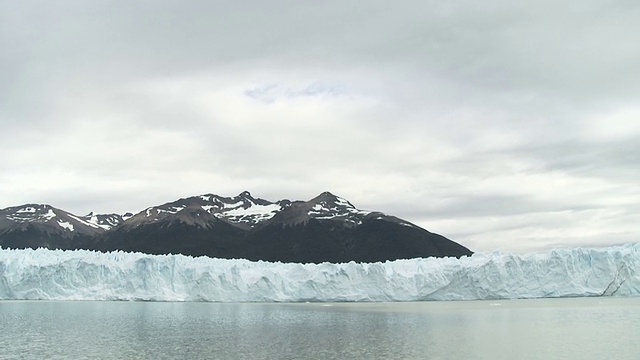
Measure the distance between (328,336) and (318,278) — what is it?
26.6 m

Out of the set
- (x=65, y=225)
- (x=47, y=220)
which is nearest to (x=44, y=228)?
(x=47, y=220)

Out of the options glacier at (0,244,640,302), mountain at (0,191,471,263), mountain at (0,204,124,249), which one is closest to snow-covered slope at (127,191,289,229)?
mountain at (0,191,471,263)

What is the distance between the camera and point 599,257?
49.3 m

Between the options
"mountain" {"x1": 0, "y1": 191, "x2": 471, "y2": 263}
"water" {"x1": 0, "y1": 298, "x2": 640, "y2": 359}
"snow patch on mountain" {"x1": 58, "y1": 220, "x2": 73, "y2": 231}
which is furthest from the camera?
"snow patch on mountain" {"x1": 58, "y1": 220, "x2": 73, "y2": 231}

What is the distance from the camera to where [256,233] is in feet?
509

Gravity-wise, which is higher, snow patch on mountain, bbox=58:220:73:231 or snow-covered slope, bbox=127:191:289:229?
snow-covered slope, bbox=127:191:289:229

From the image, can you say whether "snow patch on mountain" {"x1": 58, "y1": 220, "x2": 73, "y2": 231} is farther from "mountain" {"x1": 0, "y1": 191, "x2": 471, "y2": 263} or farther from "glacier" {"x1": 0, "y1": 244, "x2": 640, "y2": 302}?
"glacier" {"x1": 0, "y1": 244, "x2": 640, "y2": 302}

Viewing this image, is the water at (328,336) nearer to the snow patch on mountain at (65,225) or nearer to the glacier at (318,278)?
the glacier at (318,278)

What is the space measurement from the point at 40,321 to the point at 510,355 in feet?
85.6

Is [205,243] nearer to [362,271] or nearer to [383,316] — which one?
[362,271]

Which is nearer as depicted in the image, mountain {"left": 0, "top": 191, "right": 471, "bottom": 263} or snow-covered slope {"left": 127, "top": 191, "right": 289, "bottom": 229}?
mountain {"left": 0, "top": 191, "right": 471, "bottom": 263}

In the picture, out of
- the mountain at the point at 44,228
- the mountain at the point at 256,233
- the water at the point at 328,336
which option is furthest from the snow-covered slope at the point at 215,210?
the water at the point at 328,336

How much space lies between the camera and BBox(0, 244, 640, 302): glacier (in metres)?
50.0

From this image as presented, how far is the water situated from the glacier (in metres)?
11.6
